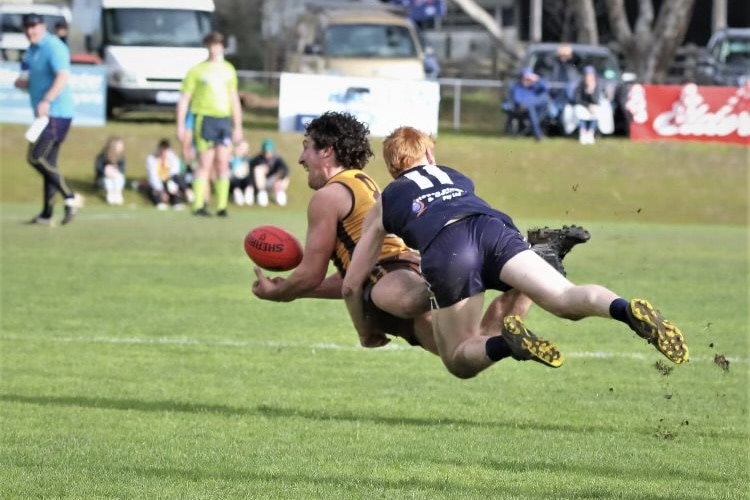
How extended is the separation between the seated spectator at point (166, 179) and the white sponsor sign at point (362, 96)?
2.48m

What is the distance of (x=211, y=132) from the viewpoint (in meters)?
19.1

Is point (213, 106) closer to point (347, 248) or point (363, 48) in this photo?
point (347, 248)

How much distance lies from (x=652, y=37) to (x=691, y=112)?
8.96 m

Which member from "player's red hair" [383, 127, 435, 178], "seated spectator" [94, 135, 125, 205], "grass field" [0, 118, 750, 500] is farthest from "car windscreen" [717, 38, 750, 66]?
"player's red hair" [383, 127, 435, 178]

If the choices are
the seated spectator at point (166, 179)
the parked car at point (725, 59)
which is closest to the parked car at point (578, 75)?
the parked car at point (725, 59)

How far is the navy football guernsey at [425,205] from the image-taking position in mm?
6441

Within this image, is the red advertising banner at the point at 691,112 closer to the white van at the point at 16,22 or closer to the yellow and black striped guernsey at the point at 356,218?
the white van at the point at 16,22

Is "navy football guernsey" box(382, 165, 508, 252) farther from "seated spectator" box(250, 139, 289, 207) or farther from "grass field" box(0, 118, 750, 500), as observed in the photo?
"seated spectator" box(250, 139, 289, 207)

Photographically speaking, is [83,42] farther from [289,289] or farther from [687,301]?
[289,289]

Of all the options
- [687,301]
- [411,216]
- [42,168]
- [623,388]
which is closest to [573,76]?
[42,168]

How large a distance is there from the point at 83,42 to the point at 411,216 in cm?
3164

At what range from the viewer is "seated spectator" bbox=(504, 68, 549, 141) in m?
28.6

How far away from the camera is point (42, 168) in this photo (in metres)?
17.0

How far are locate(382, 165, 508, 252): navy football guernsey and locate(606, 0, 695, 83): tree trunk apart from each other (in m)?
29.8
